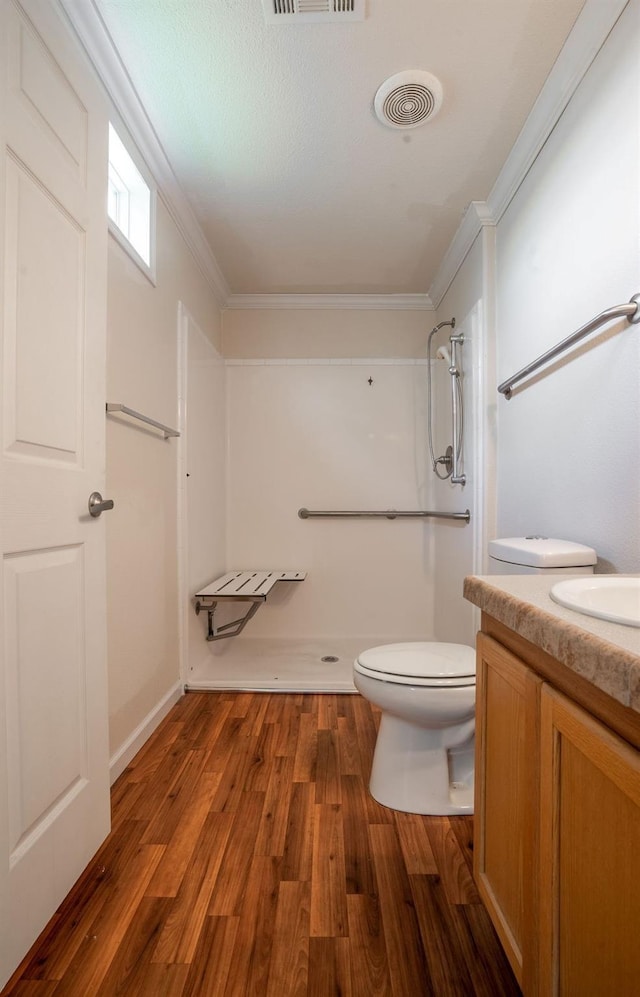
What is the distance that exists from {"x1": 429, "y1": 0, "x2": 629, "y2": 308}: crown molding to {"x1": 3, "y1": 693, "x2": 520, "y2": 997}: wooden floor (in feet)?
6.71

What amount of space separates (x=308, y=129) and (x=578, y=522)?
1519mm

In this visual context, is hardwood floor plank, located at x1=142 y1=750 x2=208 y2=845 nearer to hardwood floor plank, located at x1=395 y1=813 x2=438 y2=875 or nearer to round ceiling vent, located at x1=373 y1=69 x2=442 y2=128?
hardwood floor plank, located at x1=395 y1=813 x2=438 y2=875

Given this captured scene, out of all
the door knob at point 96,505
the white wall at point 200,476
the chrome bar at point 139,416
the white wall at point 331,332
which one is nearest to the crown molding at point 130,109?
the white wall at point 200,476

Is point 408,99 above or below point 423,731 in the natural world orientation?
above

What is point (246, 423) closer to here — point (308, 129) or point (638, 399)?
point (308, 129)

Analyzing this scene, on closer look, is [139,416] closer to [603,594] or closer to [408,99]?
[408,99]

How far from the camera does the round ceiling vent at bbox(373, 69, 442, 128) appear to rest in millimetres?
1467

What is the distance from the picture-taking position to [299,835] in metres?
1.32

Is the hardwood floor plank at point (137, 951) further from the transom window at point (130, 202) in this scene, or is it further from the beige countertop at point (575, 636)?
the transom window at point (130, 202)

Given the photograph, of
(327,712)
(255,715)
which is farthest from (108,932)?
(327,712)

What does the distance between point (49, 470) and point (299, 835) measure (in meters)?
1.10

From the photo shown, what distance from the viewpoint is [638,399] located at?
43.1 inches

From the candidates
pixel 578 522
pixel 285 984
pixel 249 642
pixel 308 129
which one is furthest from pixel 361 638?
pixel 308 129

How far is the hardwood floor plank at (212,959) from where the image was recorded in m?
0.89
